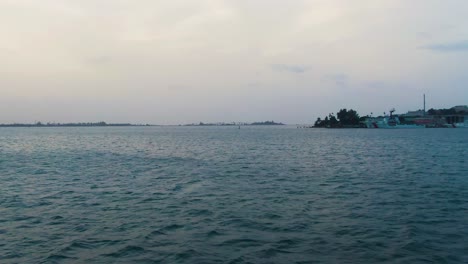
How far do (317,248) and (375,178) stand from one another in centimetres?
1920

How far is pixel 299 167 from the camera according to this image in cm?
3916

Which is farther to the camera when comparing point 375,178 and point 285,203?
point 375,178

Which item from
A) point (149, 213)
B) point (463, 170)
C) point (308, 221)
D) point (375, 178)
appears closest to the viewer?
point (308, 221)

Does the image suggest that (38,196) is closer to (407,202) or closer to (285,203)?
(285,203)

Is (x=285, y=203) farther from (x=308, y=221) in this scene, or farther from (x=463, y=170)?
(x=463, y=170)

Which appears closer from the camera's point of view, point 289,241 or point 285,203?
point 289,241

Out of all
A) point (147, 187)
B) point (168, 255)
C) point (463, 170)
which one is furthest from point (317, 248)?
point (463, 170)

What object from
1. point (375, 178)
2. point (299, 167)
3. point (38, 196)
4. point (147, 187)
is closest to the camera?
point (38, 196)

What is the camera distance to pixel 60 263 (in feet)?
40.3

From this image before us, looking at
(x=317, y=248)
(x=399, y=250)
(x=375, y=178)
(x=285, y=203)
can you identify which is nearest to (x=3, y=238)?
(x=317, y=248)

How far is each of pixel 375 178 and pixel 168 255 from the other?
22388 millimetres

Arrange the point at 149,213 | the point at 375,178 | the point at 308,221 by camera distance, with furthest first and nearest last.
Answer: the point at 375,178, the point at 149,213, the point at 308,221

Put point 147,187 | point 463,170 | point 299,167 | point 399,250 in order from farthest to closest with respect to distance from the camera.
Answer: point 299,167 < point 463,170 < point 147,187 < point 399,250

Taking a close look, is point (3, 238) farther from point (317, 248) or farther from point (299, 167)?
point (299, 167)
